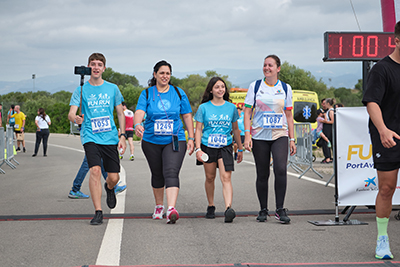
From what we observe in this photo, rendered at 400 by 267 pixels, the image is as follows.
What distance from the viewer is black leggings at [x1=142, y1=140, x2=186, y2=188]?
20.7ft

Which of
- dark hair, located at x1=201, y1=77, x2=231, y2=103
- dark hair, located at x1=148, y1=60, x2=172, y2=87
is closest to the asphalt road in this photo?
dark hair, located at x1=201, y1=77, x2=231, y2=103

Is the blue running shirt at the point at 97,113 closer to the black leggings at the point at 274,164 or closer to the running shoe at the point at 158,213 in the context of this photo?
the running shoe at the point at 158,213

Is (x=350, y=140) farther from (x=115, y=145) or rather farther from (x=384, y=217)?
(x=115, y=145)

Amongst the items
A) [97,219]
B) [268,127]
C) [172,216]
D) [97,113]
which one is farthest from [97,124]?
[268,127]

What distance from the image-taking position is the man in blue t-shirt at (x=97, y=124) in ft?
20.7

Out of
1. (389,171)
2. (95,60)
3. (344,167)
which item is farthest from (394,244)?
(95,60)

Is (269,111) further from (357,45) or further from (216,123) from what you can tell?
(357,45)

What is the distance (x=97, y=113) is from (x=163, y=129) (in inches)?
33.8

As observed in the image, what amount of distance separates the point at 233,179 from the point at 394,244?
637 cm

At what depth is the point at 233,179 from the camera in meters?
11.3

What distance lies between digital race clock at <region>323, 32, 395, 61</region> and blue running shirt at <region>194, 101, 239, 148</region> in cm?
244

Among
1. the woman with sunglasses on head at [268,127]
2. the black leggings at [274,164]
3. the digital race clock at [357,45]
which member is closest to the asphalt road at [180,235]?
the black leggings at [274,164]

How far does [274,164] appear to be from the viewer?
253 inches

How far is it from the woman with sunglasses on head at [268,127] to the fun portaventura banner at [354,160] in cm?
64
